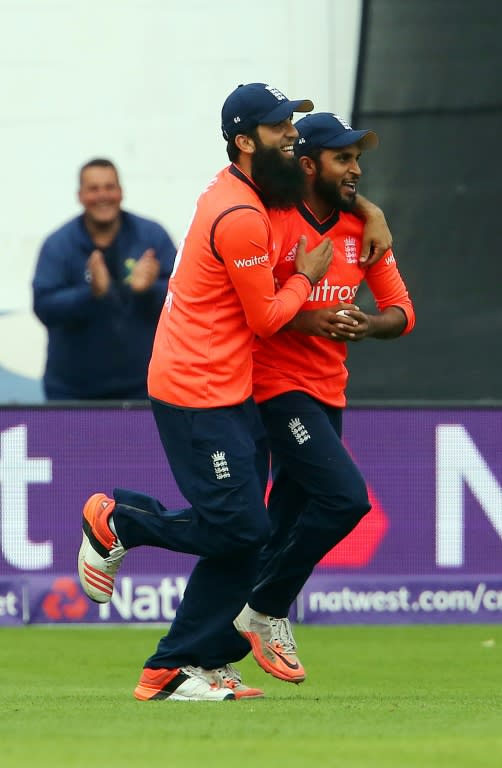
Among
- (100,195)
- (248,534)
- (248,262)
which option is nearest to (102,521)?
(248,534)

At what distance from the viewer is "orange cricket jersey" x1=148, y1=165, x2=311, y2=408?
6.04 meters

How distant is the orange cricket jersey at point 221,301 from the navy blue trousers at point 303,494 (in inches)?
15.9

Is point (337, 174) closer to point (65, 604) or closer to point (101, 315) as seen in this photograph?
point (101, 315)

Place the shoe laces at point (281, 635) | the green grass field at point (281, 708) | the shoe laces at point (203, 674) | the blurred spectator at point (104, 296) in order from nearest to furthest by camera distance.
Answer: the green grass field at point (281, 708) → the shoe laces at point (203, 674) → the shoe laces at point (281, 635) → the blurred spectator at point (104, 296)

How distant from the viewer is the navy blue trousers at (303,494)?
21.6ft

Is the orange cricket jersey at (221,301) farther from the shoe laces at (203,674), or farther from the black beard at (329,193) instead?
the shoe laces at (203,674)

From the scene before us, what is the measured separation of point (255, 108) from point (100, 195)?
149 inches

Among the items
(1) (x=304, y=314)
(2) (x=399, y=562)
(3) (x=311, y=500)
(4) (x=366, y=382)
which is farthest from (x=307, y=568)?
(4) (x=366, y=382)

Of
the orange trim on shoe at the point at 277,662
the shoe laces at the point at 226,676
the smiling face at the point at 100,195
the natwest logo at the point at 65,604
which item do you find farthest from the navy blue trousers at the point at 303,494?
the smiling face at the point at 100,195

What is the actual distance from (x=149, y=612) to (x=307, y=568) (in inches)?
108

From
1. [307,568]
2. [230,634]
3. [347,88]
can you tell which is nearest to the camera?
[230,634]

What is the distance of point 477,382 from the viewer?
41.4ft

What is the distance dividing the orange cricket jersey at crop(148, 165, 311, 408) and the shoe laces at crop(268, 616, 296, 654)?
3.40 feet

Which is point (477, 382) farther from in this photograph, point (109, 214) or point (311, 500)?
point (311, 500)
